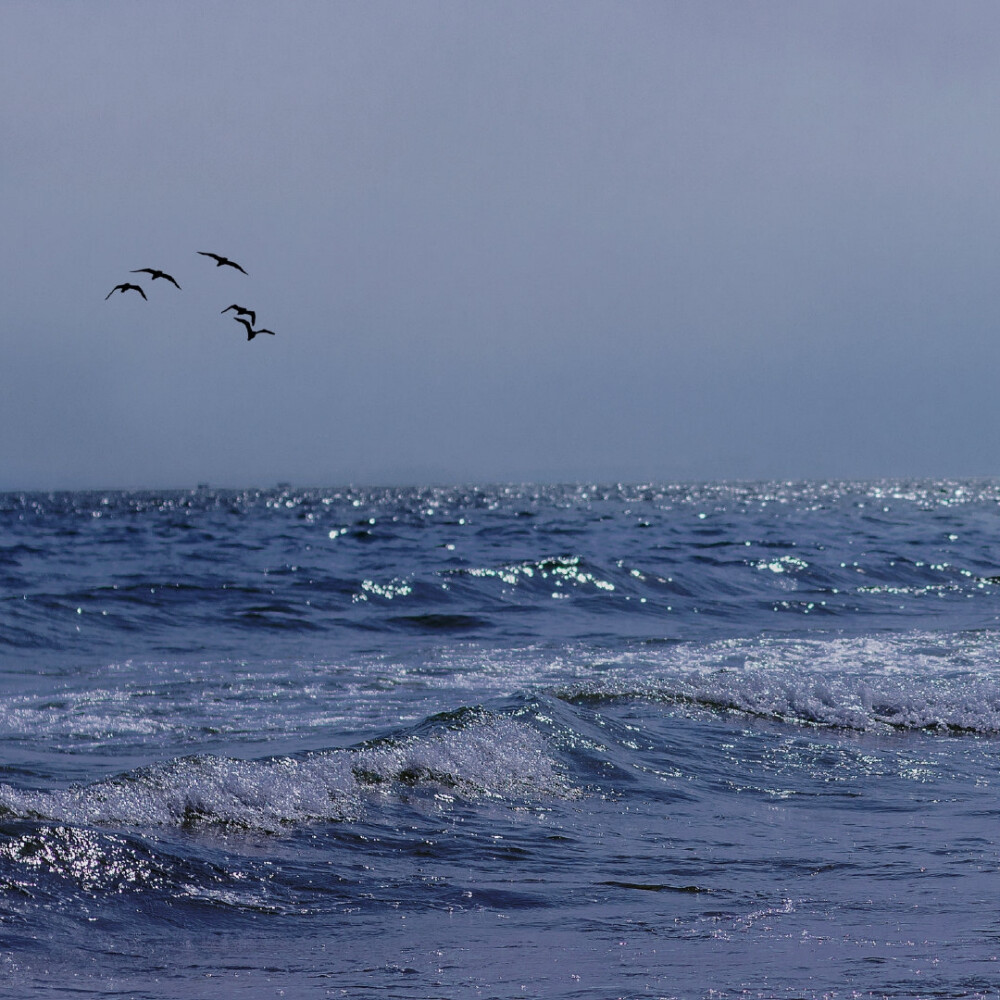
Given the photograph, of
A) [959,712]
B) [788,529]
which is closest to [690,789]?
[959,712]

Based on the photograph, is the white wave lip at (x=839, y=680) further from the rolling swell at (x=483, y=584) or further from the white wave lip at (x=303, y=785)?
the white wave lip at (x=303, y=785)

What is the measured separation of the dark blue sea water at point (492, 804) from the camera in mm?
4441

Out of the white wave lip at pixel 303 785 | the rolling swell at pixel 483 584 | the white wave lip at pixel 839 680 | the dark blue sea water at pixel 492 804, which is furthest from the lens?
the rolling swell at pixel 483 584

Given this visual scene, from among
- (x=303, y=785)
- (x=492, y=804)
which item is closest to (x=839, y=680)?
(x=492, y=804)

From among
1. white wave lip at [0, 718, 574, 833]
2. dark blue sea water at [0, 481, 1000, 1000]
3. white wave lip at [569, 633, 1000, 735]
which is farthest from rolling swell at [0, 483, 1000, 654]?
white wave lip at [0, 718, 574, 833]

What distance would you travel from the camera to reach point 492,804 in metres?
7.07

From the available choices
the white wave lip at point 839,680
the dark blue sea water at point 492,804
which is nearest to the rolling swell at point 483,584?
the dark blue sea water at point 492,804

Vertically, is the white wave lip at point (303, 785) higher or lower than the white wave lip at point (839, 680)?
lower

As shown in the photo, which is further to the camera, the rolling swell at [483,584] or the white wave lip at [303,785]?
the rolling swell at [483,584]

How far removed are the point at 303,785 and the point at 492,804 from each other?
3.66 ft

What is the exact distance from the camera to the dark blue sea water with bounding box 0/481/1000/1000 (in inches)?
175

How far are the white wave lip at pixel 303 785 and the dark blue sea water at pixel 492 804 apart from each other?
23 millimetres

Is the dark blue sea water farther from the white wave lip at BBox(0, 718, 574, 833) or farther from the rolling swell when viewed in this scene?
the rolling swell

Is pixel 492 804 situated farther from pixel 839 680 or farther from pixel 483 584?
pixel 483 584
